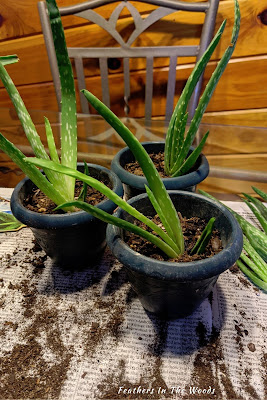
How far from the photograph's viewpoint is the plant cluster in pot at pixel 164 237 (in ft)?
1.13

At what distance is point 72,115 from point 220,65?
10.2 inches

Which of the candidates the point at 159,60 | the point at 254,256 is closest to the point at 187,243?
the point at 254,256

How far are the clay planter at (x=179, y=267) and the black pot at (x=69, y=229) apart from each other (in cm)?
6

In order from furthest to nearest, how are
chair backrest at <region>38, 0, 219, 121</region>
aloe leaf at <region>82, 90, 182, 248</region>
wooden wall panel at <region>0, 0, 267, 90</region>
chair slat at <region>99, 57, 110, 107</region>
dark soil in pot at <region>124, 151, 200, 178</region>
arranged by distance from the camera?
wooden wall panel at <region>0, 0, 267, 90</region> < chair slat at <region>99, 57, 110, 107</region> < chair backrest at <region>38, 0, 219, 121</region> < dark soil in pot at <region>124, 151, 200, 178</region> < aloe leaf at <region>82, 90, 182, 248</region>

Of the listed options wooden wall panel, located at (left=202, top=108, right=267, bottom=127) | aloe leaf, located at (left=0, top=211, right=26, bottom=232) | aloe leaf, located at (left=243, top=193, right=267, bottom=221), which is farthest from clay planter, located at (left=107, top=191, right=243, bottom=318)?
wooden wall panel, located at (left=202, top=108, right=267, bottom=127)

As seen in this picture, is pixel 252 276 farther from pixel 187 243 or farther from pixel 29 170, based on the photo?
pixel 29 170

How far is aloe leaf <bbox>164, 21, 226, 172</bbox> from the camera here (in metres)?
0.45

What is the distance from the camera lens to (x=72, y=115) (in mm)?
503

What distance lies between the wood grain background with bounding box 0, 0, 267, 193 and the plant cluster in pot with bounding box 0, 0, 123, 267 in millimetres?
850

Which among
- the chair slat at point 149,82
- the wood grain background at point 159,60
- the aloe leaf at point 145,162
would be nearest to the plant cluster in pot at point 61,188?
the aloe leaf at point 145,162

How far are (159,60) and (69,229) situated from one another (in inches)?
40.1

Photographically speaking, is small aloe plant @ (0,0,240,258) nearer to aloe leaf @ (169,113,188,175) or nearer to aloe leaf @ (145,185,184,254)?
aloe leaf @ (145,185,184,254)

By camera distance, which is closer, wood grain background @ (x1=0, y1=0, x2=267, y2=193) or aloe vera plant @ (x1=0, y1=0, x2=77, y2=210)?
aloe vera plant @ (x1=0, y1=0, x2=77, y2=210)

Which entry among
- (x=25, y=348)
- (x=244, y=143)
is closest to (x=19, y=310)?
(x=25, y=348)
